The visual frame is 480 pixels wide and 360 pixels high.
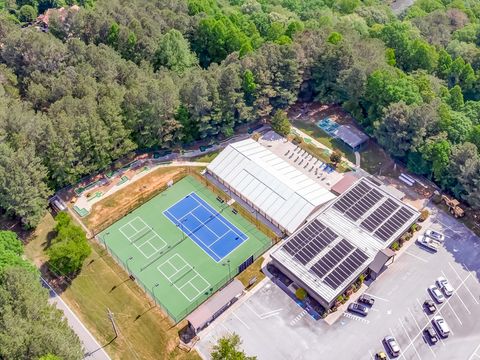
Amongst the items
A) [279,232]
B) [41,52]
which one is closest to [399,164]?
[279,232]

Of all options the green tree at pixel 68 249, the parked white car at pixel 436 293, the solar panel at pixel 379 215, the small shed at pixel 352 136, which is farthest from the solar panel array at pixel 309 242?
the green tree at pixel 68 249

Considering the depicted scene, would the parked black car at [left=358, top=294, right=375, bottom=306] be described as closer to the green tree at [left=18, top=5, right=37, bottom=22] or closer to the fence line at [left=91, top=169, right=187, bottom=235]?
the fence line at [left=91, top=169, right=187, bottom=235]

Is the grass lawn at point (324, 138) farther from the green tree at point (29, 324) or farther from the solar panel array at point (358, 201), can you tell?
the green tree at point (29, 324)

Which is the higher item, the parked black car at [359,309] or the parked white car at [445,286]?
the parked white car at [445,286]

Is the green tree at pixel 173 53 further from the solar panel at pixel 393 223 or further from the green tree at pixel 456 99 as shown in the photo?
the solar panel at pixel 393 223

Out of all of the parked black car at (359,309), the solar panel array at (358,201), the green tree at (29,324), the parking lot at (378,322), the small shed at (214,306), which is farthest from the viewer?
the solar panel array at (358,201)

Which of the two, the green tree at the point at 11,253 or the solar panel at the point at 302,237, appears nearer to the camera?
the green tree at the point at 11,253

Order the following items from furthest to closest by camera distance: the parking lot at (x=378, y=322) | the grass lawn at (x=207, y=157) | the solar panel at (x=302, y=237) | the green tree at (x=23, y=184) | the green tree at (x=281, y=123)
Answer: the green tree at (x=281, y=123) < the grass lawn at (x=207, y=157) < the green tree at (x=23, y=184) < the solar panel at (x=302, y=237) < the parking lot at (x=378, y=322)

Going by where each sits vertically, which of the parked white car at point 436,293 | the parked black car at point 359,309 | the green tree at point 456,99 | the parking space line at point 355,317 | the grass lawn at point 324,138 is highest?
the green tree at point 456,99
